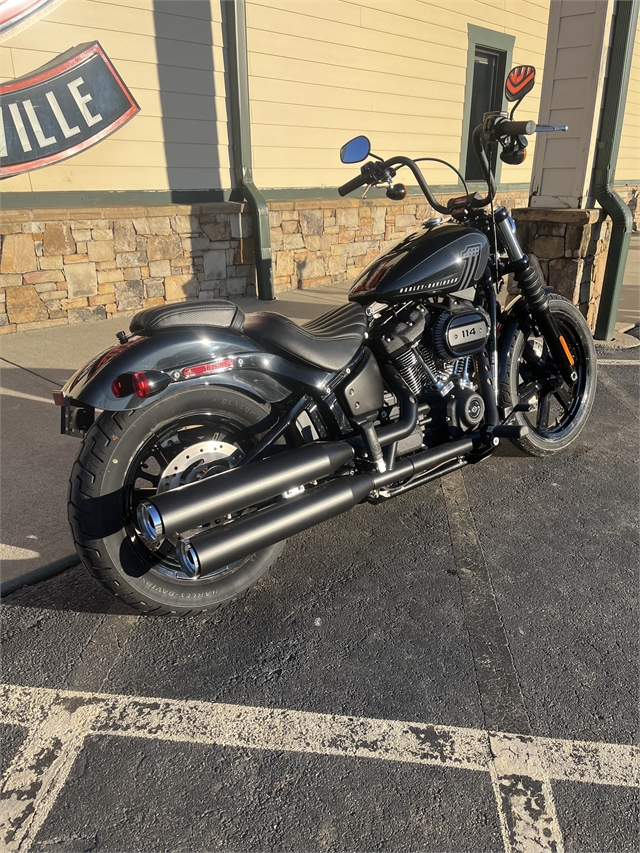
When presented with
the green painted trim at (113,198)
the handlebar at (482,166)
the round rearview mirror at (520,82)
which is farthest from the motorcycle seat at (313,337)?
the green painted trim at (113,198)

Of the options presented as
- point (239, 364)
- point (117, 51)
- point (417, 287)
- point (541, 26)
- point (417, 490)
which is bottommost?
point (417, 490)

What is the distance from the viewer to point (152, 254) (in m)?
6.87

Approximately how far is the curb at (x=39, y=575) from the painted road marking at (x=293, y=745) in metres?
0.61

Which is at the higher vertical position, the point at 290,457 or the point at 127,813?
the point at 290,457

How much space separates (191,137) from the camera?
713 cm

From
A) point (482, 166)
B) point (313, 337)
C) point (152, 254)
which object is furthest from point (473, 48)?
point (313, 337)

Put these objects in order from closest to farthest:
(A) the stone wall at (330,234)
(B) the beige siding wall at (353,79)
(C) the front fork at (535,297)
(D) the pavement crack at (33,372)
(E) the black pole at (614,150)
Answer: (C) the front fork at (535,297)
(D) the pavement crack at (33,372)
(E) the black pole at (614,150)
(B) the beige siding wall at (353,79)
(A) the stone wall at (330,234)

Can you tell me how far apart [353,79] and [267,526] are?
27.0 ft

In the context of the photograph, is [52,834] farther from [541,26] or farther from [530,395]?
[541,26]

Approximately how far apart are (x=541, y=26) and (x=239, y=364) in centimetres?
1257

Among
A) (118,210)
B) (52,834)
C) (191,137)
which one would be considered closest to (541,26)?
(191,137)

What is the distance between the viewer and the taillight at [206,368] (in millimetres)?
2217

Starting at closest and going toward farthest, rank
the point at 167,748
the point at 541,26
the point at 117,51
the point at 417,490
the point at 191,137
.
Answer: the point at 167,748, the point at 417,490, the point at 117,51, the point at 191,137, the point at 541,26

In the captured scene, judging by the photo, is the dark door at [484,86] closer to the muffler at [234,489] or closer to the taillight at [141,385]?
the muffler at [234,489]
